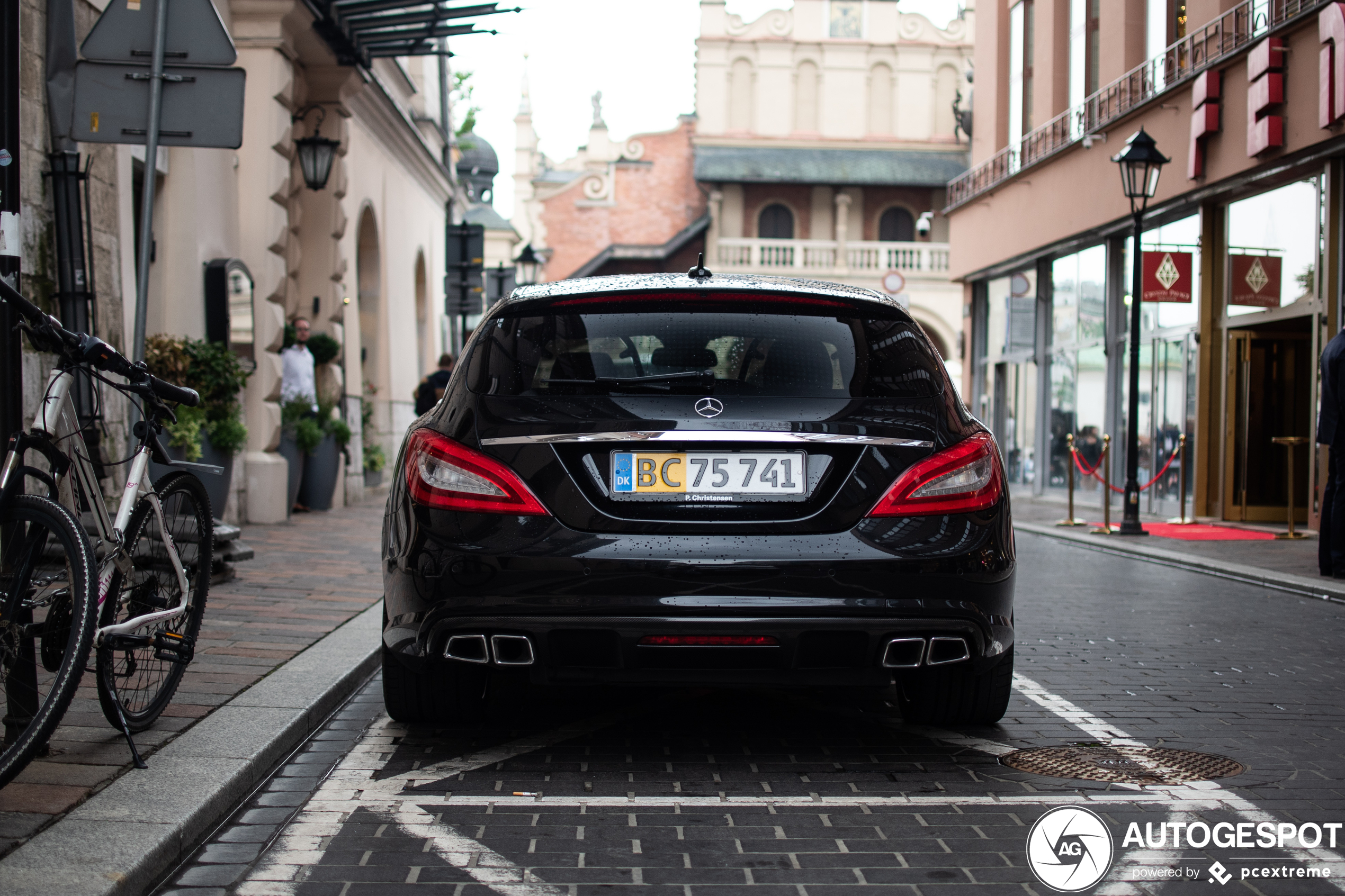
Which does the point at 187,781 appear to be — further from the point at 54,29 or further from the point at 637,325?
the point at 54,29

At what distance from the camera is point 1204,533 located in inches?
589

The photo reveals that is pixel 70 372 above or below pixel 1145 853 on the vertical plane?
above

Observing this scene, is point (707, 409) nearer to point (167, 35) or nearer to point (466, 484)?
point (466, 484)

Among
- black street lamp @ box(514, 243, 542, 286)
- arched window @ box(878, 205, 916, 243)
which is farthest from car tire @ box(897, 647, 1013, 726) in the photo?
arched window @ box(878, 205, 916, 243)

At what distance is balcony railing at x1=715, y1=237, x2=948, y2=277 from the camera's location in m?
44.0

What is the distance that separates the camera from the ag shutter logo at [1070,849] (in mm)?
3281

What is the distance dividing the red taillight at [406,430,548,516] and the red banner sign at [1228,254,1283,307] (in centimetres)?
1373

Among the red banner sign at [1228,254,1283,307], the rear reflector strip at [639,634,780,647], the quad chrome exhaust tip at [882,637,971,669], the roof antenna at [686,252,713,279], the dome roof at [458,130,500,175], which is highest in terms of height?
the dome roof at [458,130,500,175]

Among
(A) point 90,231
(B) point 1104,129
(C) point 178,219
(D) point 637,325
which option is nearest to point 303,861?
(D) point 637,325

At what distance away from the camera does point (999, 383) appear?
2662 centimetres

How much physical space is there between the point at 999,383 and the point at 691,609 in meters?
23.6

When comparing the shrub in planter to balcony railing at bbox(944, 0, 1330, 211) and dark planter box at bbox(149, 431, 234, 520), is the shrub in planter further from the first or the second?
balcony railing at bbox(944, 0, 1330, 211)

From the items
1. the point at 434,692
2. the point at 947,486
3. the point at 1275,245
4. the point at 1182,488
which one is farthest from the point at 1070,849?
the point at 1182,488

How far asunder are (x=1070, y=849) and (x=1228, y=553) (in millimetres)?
9635
